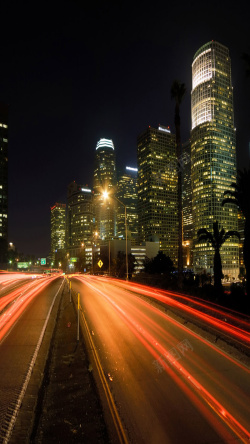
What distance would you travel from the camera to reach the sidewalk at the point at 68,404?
682cm

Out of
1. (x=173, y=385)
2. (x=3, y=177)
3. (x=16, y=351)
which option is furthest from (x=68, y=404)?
(x=3, y=177)

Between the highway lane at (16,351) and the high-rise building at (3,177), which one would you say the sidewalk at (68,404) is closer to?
the highway lane at (16,351)

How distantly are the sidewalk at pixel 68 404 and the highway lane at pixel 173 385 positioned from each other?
64 centimetres

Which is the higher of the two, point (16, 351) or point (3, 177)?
point (3, 177)

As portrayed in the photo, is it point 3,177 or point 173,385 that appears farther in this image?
point 3,177

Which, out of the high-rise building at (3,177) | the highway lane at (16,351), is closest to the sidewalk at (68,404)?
the highway lane at (16,351)

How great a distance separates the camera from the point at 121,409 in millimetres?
7918

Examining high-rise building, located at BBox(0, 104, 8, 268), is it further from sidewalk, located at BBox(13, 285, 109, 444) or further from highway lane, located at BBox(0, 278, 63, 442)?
sidewalk, located at BBox(13, 285, 109, 444)

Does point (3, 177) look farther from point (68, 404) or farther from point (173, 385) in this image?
point (173, 385)

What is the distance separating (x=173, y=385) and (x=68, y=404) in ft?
9.79

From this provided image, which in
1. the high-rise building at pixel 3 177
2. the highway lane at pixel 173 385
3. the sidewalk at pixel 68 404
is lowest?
the sidewalk at pixel 68 404

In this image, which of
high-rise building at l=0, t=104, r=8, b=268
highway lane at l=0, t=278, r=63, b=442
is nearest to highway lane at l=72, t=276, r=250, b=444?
highway lane at l=0, t=278, r=63, b=442

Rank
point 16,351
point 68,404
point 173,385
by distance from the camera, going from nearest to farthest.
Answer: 1. point 68,404
2. point 173,385
3. point 16,351

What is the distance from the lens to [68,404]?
8.38m
